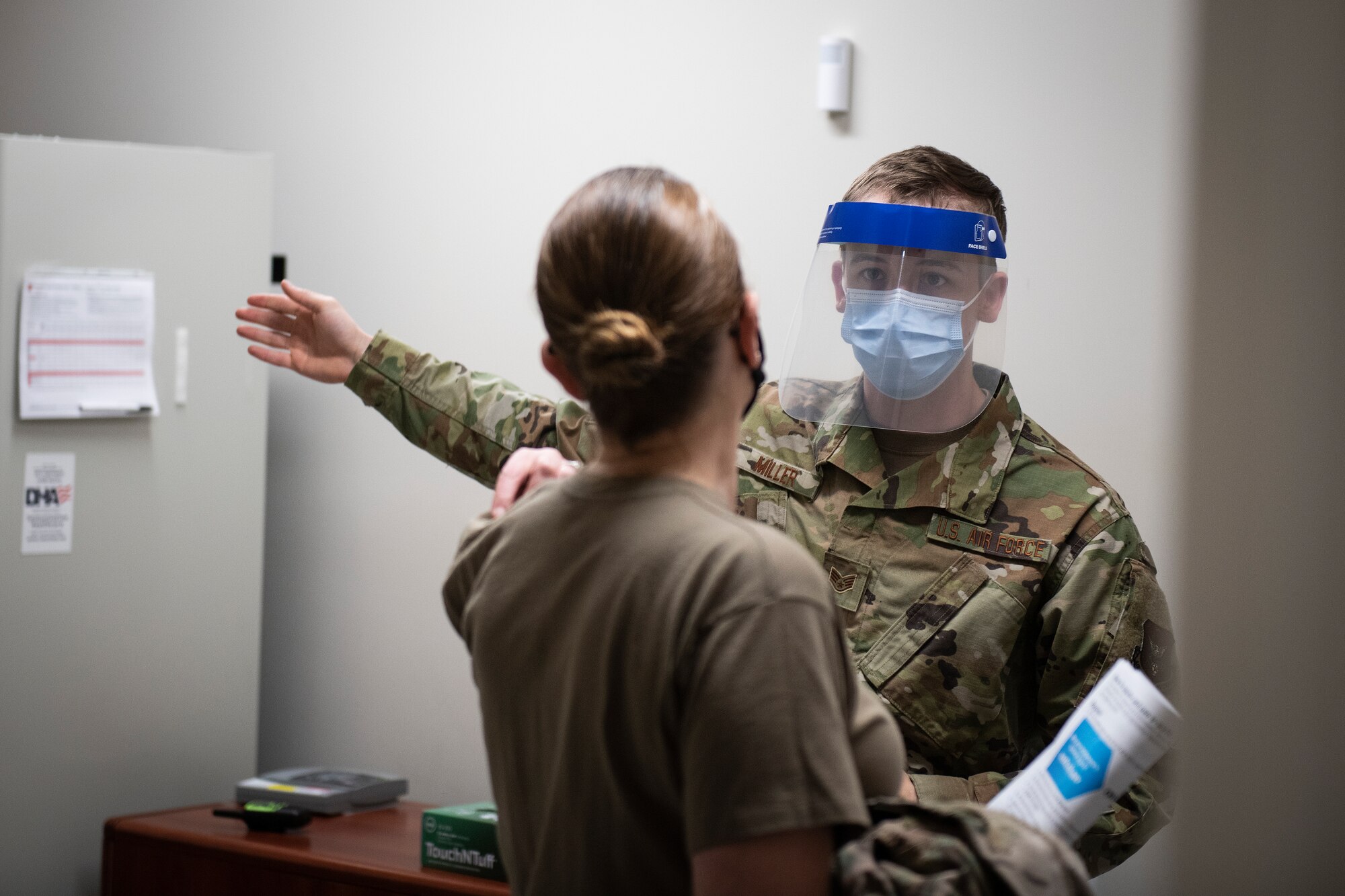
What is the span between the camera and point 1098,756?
879mm

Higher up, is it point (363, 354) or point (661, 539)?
point (363, 354)

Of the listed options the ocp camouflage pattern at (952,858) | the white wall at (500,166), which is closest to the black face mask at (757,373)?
the ocp camouflage pattern at (952,858)

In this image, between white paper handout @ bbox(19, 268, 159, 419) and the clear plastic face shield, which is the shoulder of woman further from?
white paper handout @ bbox(19, 268, 159, 419)

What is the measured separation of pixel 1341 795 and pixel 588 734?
0.47 m

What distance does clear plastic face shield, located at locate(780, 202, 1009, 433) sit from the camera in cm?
147

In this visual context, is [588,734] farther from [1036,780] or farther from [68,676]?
[68,676]

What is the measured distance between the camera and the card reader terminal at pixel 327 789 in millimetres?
2227

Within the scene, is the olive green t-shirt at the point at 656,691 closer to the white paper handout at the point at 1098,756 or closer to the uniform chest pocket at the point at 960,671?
the white paper handout at the point at 1098,756

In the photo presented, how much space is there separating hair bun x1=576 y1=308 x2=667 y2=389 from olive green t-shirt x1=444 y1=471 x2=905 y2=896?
0.25 feet

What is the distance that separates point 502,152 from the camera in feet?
8.20

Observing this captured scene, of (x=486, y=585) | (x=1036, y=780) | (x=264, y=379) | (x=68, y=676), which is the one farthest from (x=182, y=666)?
(x=1036, y=780)

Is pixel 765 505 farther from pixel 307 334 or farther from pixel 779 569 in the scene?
pixel 779 569

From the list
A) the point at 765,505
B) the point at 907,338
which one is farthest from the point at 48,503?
the point at 907,338

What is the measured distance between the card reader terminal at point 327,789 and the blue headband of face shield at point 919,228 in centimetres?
147
